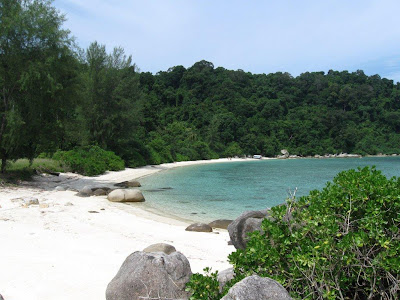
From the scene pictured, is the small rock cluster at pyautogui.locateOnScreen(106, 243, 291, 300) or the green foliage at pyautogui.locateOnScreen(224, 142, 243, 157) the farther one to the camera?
the green foliage at pyautogui.locateOnScreen(224, 142, 243, 157)

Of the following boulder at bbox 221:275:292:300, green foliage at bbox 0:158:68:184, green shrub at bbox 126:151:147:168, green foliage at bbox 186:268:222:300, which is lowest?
green shrub at bbox 126:151:147:168

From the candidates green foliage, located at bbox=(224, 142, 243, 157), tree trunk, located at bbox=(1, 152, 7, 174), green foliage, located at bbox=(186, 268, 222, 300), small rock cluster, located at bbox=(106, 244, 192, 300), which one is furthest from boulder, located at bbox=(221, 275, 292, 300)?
green foliage, located at bbox=(224, 142, 243, 157)

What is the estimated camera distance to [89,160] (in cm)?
2839

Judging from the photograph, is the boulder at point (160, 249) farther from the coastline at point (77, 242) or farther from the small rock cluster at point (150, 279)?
the small rock cluster at point (150, 279)

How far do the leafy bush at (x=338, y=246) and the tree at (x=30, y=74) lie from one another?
1629 centimetres

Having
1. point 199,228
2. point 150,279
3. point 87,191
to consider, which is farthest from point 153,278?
point 87,191

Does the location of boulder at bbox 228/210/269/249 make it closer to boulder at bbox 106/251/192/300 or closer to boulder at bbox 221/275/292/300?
boulder at bbox 106/251/192/300

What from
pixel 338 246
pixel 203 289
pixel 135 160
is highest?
pixel 338 246

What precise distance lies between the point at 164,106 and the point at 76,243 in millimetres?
81826

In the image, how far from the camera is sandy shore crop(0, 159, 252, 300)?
532 centimetres

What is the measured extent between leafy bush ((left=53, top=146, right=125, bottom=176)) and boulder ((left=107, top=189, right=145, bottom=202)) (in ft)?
37.6

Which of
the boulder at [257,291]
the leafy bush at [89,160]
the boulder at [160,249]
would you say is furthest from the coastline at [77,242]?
the leafy bush at [89,160]

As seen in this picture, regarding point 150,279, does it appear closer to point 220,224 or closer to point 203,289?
point 203,289

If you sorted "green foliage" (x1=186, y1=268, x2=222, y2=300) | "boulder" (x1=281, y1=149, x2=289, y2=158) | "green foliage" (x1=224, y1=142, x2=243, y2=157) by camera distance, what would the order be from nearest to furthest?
"green foliage" (x1=186, y1=268, x2=222, y2=300)
"green foliage" (x1=224, y1=142, x2=243, y2=157)
"boulder" (x1=281, y1=149, x2=289, y2=158)
